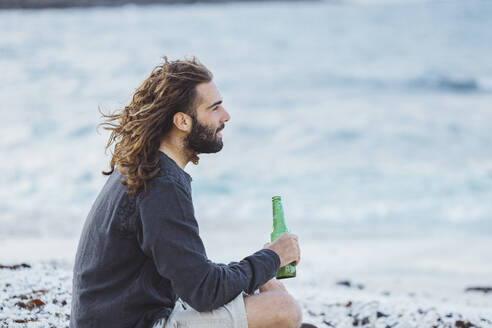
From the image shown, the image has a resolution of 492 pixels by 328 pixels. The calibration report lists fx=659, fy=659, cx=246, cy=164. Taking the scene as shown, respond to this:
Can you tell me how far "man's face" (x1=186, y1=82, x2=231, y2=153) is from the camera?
3223 mm

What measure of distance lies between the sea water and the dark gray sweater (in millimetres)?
7446

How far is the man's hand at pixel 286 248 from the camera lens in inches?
130

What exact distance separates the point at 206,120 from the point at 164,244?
0.70 metres

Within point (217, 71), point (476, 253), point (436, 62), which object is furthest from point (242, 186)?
point (436, 62)

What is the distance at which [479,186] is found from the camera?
14109 millimetres

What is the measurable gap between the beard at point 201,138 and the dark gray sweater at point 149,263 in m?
0.17

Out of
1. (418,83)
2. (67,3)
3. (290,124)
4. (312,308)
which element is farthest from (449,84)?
(67,3)

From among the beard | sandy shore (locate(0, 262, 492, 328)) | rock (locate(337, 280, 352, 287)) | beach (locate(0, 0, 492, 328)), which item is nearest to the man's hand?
the beard

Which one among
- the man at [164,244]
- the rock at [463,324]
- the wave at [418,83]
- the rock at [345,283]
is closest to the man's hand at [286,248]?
the man at [164,244]

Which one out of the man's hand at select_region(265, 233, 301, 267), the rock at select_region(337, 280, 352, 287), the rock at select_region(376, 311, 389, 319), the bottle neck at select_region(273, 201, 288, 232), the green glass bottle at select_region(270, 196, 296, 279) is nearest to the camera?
the man's hand at select_region(265, 233, 301, 267)

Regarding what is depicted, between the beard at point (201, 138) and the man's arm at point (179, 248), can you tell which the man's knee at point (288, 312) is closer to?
the man's arm at point (179, 248)

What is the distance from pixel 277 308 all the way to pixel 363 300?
3013mm

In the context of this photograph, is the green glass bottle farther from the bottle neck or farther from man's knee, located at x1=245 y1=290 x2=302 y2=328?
man's knee, located at x1=245 y1=290 x2=302 y2=328

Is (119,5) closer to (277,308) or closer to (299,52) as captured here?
(299,52)
